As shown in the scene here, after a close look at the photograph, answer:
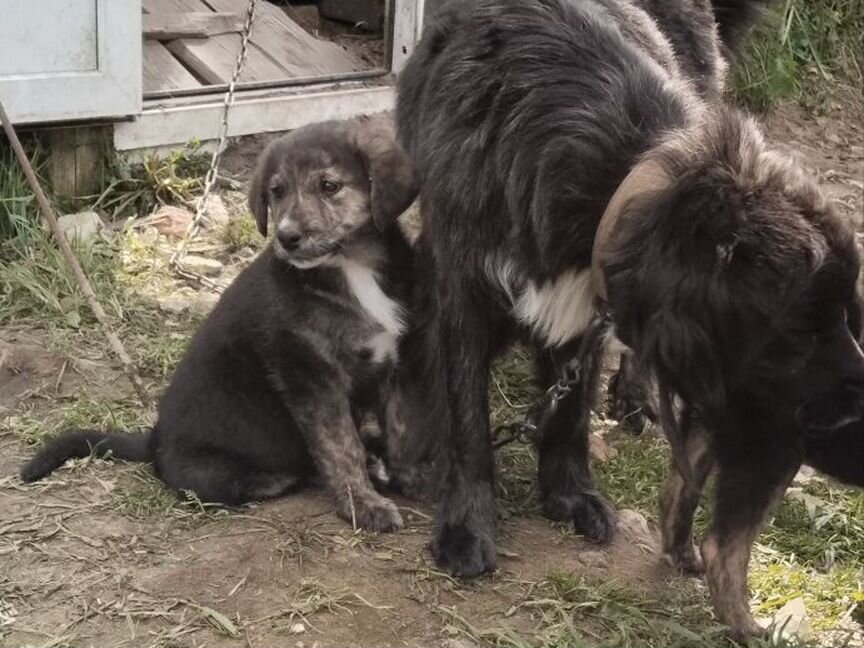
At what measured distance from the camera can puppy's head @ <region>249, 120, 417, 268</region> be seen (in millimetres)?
3367

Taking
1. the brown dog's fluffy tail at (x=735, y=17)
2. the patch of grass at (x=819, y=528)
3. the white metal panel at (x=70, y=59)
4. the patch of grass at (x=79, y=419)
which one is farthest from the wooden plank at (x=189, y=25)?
the patch of grass at (x=819, y=528)

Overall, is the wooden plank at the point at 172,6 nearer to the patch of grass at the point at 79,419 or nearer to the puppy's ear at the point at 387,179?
the patch of grass at the point at 79,419

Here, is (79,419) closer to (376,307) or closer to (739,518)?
(376,307)

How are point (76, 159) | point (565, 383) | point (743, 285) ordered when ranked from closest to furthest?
point (743, 285) < point (565, 383) < point (76, 159)

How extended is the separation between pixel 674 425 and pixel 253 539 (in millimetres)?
1284

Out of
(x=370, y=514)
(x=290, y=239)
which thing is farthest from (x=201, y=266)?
(x=370, y=514)

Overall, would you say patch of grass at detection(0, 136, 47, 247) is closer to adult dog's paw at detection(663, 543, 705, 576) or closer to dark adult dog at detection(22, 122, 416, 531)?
dark adult dog at detection(22, 122, 416, 531)

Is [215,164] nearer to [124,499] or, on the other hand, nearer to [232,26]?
[232,26]

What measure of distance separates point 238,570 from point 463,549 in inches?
24.0

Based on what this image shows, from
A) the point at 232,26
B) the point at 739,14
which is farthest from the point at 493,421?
the point at 232,26

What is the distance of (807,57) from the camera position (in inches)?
307

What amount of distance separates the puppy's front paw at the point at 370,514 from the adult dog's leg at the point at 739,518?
0.94 metres

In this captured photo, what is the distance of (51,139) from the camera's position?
17.1 feet

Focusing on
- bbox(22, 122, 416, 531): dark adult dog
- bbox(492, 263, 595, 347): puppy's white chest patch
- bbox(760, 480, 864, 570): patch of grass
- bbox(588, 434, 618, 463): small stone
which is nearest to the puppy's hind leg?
bbox(22, 122, 416, 531): dark adult dog
